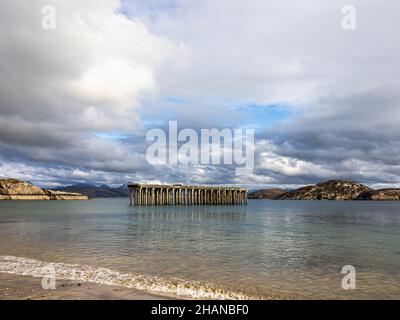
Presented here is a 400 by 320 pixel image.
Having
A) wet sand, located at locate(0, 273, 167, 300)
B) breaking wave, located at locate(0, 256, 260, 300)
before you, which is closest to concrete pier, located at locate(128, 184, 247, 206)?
breaking wave, located at locate(0, 256, 260, 300)

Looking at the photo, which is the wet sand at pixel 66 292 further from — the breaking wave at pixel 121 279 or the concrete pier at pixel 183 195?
the concrete pier at pixel 183 195

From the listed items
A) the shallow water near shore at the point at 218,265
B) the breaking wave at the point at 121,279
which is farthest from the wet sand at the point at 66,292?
the shallow water near shore at the point at 218,265

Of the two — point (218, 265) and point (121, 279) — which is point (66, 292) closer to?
point (121, 279)

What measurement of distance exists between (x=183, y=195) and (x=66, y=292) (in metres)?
114

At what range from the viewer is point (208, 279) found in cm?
1543

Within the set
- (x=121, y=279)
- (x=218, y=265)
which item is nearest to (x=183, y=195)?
(x=218, y=265)

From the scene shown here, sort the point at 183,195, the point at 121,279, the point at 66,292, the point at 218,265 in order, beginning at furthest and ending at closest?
1. the point at 183,195
2. the point at 218,265
3. the point at 121,279
4. the point at 66,292

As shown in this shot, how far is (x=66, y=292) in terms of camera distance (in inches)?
481
